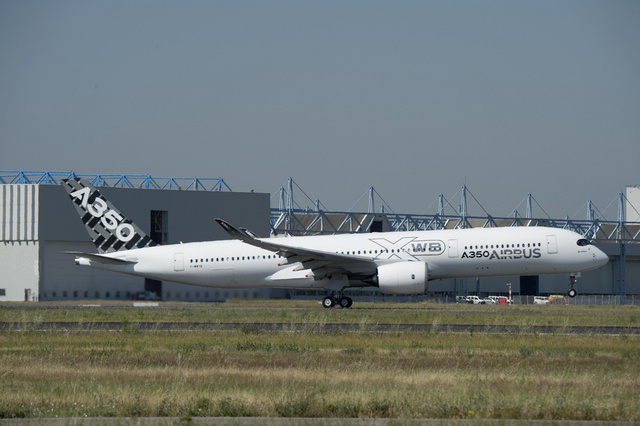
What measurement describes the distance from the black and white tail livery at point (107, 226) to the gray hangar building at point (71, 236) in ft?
41.5

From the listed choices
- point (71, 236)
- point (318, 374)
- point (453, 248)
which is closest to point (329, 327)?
point (318, 374)

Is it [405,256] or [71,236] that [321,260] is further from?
[71,236]

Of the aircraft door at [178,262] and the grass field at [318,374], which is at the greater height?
the aircraft door at [178,262]

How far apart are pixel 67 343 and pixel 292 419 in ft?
47.0

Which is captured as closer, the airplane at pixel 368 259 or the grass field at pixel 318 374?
the grass field at pixel 318 374

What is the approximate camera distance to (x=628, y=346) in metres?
23.9

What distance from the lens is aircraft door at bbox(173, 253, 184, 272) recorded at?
4709 cm

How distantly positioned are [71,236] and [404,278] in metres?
33.9

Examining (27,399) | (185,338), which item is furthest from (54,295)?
(27,399)

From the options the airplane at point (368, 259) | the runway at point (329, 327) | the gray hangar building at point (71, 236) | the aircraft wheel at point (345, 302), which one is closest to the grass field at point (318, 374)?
the runway at point (329, 327)

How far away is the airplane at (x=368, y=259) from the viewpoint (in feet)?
141

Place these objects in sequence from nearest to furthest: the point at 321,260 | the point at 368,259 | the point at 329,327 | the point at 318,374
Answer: the point at 318,374, the point at 329,327, the point at 321,260, the point at 368,259

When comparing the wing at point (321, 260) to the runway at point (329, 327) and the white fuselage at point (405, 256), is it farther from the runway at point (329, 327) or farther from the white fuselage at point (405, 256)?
the runway at point (329, 327)

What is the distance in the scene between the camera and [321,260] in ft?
142
